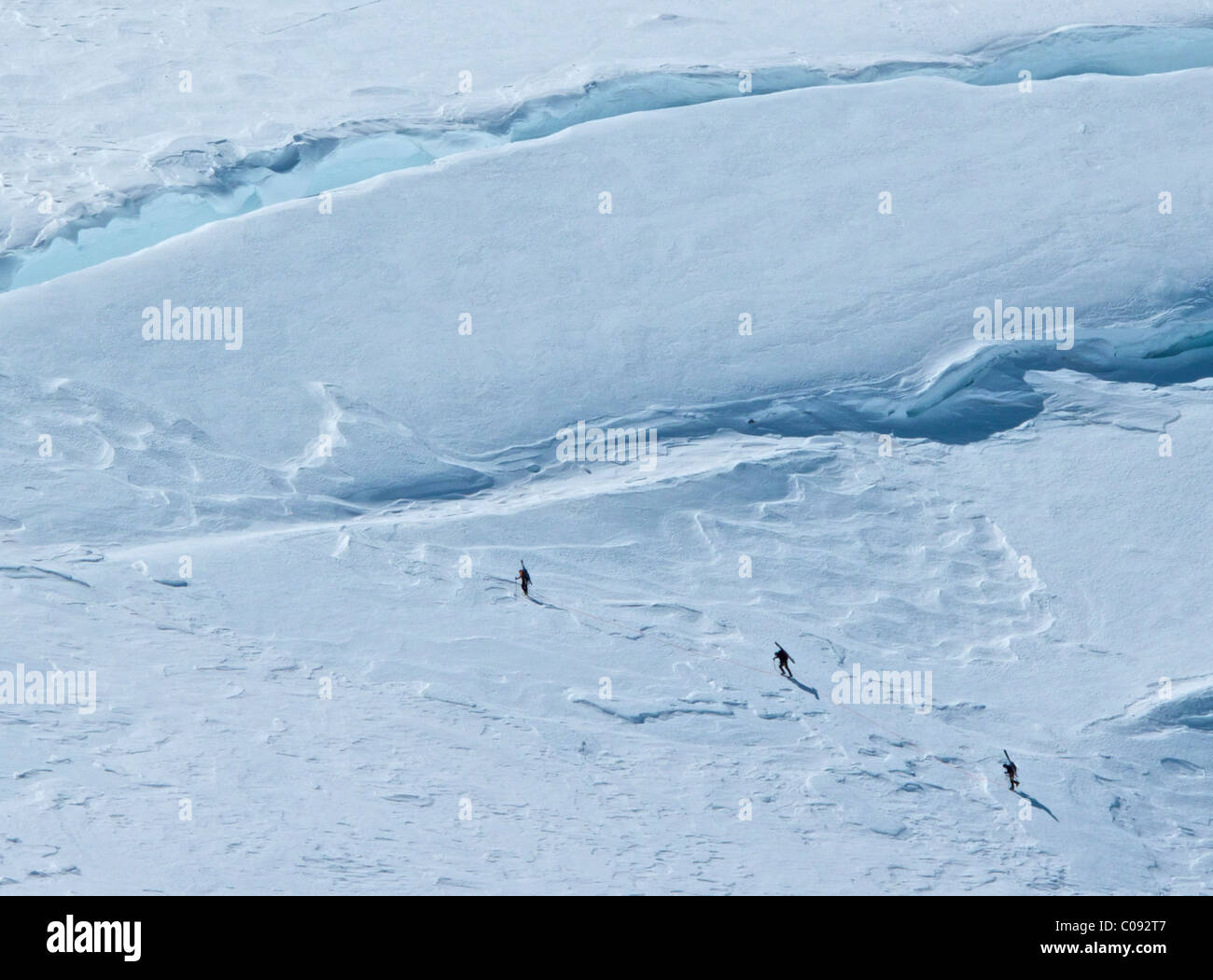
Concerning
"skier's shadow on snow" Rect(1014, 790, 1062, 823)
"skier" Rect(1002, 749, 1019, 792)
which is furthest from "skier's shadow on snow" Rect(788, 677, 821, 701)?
"skier's shadow on snow" Rect(1014, 790, 1062, 823)

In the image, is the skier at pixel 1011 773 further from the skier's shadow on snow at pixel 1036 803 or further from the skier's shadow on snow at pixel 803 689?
the skier's shadow on snow at pixel 803 689

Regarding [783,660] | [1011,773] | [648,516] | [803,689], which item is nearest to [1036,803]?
[1011,773]

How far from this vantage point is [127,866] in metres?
12.1

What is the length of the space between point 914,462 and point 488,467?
4.33m

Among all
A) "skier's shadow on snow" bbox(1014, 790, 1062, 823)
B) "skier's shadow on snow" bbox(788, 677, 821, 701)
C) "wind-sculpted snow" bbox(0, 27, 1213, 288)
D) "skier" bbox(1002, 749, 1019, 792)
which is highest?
"wind-sculpted snow" bbox(0, 27, 1213, 288)

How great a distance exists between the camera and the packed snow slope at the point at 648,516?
12812 mm

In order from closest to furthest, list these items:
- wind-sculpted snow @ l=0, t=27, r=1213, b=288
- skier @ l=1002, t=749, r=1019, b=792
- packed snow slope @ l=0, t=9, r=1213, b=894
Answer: packed snow slope @ l=0, t=9, r=1213, b=894
skier @ l=1002, t=749, r=1019, b=792
wind-sculpted snow @ l=0, t=27, r=1213, b=288

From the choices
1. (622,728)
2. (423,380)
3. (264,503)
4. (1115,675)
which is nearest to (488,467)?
(423,380)

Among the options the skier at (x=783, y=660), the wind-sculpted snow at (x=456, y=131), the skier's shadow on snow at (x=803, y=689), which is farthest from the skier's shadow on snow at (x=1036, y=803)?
the wind-sculpted snow at (x=456, y=131)

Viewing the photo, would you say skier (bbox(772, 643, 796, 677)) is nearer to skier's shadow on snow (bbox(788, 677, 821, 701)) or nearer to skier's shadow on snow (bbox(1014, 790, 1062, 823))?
skier's shadow on snow (bbox(788, 677, 821, 701))

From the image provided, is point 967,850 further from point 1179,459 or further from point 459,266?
point 459,266

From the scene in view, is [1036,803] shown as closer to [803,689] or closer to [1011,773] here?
[1011,773]

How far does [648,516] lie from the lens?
14969 millimetres

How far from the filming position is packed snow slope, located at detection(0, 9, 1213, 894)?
42.0 feet
